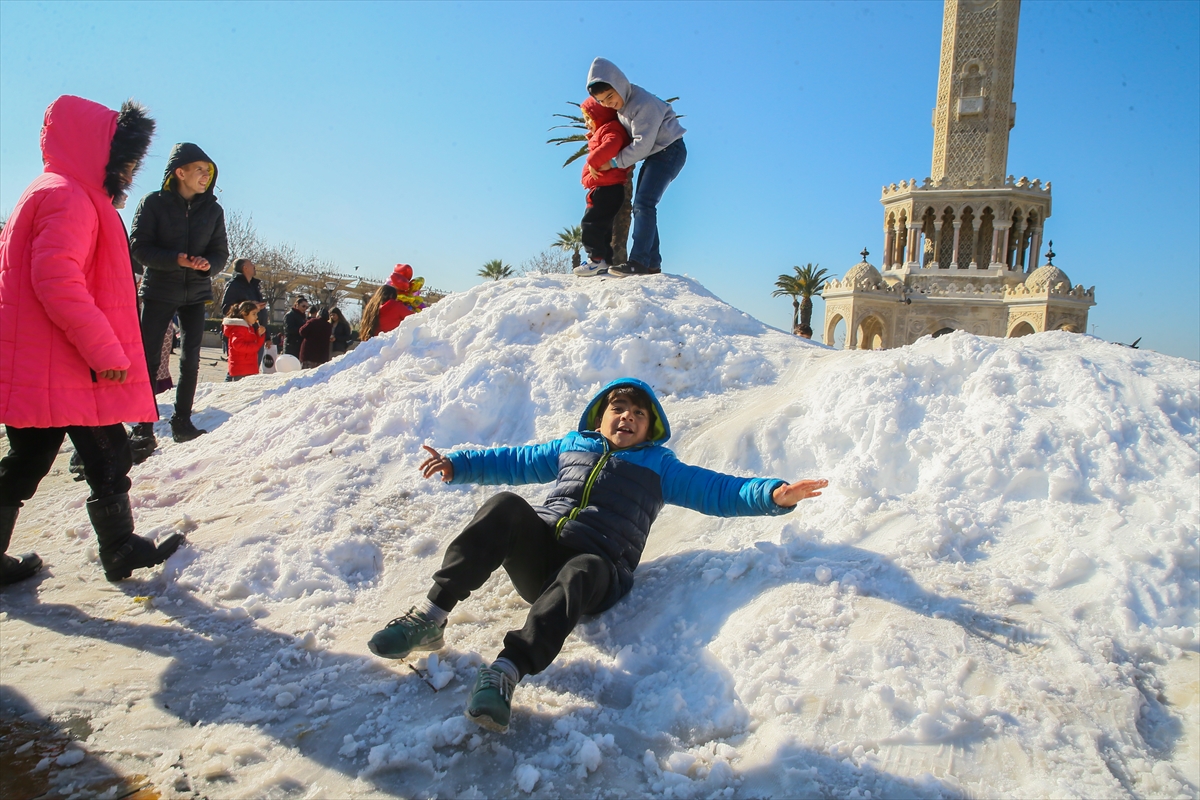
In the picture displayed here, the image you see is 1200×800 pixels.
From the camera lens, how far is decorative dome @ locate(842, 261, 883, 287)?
37812 mm

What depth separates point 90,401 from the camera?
3125 mm

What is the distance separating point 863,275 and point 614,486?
38201 mm

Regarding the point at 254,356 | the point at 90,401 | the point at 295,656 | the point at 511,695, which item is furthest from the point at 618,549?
the point at 254,356

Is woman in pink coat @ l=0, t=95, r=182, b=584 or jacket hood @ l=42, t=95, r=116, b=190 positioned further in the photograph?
jacket hood @ l=42, t=95, r=116, b=190

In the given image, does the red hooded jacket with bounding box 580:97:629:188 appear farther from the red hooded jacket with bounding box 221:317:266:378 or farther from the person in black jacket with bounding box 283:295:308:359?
the person in black jacket with bounding box 283:295:308:359

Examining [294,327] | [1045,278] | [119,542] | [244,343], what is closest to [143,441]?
[119,542]

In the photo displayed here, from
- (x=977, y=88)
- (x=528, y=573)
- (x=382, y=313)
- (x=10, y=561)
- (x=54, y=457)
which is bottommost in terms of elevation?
(x=10, y=561)

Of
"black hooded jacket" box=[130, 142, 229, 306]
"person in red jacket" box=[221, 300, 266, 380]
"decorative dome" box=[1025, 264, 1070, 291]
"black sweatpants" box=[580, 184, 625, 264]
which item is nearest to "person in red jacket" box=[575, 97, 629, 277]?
"black sweatpants" box=[580, 184, 625, 264]

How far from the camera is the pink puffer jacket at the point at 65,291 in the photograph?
2988 mm

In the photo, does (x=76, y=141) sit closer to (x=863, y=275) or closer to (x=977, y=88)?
(x=863, y=275)

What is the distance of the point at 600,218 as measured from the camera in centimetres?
684

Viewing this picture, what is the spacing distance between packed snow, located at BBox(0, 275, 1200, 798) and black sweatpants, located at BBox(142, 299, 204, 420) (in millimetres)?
765

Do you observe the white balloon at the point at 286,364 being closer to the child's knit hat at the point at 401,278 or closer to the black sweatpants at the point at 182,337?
the child's knit hat at the point at 401,278

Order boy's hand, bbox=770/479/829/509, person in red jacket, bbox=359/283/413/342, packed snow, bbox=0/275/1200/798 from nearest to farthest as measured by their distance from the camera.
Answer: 1. packed snow, bbox=0/275/1200/798
2. boy's hand, bbox=770/479/829/509
3. person in red jacket, bbox=359/283/413/342
